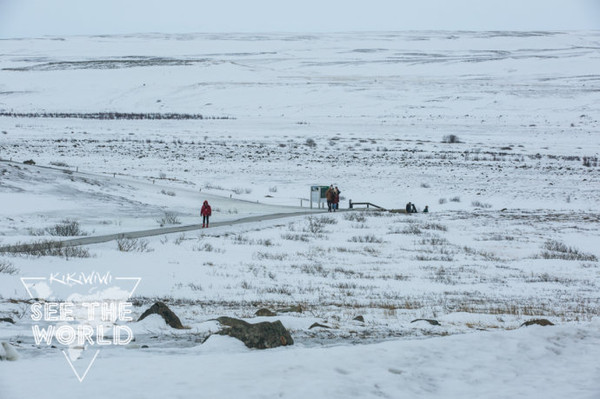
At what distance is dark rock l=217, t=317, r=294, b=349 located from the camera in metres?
7.66

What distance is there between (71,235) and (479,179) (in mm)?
26954

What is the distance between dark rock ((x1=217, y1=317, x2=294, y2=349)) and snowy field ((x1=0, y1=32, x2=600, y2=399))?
139 mm

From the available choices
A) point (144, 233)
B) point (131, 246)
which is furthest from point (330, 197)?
point (131, 246)

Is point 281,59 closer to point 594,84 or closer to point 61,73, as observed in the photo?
point 61,73

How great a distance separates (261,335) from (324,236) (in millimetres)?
15510

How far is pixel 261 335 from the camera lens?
7711 mm

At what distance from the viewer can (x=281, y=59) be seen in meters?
139

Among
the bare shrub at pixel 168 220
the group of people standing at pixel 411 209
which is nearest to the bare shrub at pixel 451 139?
the group of people standing at pixel 411 209

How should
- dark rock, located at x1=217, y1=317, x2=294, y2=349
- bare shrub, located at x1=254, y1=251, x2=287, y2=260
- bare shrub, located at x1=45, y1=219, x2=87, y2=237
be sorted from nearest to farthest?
1. dark rock, located at x1=217, y1=317, x2=294, y2=349
2. bare shrub, located at x1=254, y1=251, x2=287, y2=260
3. bare shrub, located at x1=45, y1=219, x2=87, y2=237

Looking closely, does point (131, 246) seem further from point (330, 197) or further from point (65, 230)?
point (330, 197)

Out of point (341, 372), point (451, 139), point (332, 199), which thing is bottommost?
point (341, 372)

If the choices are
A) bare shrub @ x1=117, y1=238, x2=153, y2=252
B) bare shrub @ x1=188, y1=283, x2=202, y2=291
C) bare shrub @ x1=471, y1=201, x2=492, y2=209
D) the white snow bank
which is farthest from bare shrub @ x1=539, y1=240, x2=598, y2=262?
bare shrub @ x1=471, y1=201, x2=492, y2=209

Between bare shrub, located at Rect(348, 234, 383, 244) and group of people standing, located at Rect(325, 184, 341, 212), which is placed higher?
group of people standing, located at Rect(325, 184, 341, 212)

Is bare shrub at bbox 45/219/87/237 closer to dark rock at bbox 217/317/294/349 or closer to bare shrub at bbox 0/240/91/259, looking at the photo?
bare shrub at bbox 0/240/91/259
